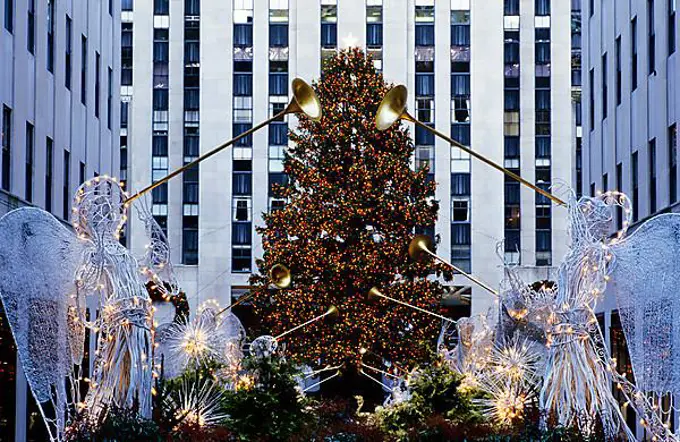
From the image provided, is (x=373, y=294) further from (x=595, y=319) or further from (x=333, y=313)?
(x=595, y=319)

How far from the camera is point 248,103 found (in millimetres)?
65438

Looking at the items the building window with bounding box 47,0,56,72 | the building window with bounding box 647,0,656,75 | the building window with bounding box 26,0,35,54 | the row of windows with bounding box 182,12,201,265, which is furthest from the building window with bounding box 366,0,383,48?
the building window with bounding box 26,0,35,54

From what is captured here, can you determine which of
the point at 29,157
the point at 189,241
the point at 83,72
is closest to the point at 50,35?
the point at 29,157

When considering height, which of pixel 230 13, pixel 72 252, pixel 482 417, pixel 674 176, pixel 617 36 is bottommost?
pixel 482 417

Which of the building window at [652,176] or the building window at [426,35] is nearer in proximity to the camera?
the building window at [652,176]

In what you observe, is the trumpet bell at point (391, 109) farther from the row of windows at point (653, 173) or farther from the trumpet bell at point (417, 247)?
the row of windows at point (653, 173)

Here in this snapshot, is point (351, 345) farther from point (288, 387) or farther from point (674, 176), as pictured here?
point (288, 387)

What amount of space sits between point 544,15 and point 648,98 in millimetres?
33954

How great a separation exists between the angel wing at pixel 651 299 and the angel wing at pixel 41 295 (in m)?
7.93

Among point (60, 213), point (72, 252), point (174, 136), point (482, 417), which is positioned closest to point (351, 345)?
point (60, 213)

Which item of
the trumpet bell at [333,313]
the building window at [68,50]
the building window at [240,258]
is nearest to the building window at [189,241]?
the building window at [240,258]

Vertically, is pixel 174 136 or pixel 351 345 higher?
pixel 174 136

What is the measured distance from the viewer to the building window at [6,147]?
90.4ft

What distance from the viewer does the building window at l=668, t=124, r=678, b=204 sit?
30594mm
